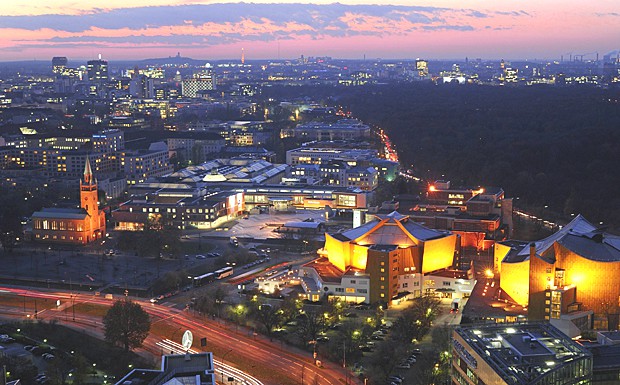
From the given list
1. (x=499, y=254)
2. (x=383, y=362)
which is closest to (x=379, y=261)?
(x=499, y=254)

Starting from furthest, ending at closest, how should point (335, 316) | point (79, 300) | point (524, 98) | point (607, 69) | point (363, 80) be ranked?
point (607, 69) < point (363, 80) < point (524, 98) < point (79, 300) < point (335, 316)

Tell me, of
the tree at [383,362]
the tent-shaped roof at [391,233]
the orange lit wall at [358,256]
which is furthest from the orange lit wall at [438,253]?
the tree at [383,362]

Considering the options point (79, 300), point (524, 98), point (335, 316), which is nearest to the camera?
point (335, 316)

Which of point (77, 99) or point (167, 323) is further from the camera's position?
point (77, 99)

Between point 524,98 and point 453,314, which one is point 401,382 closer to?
point 453,314

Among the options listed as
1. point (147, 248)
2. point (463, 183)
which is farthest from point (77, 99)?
point (147, 248)

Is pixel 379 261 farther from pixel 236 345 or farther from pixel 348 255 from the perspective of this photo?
pixel 236 345
